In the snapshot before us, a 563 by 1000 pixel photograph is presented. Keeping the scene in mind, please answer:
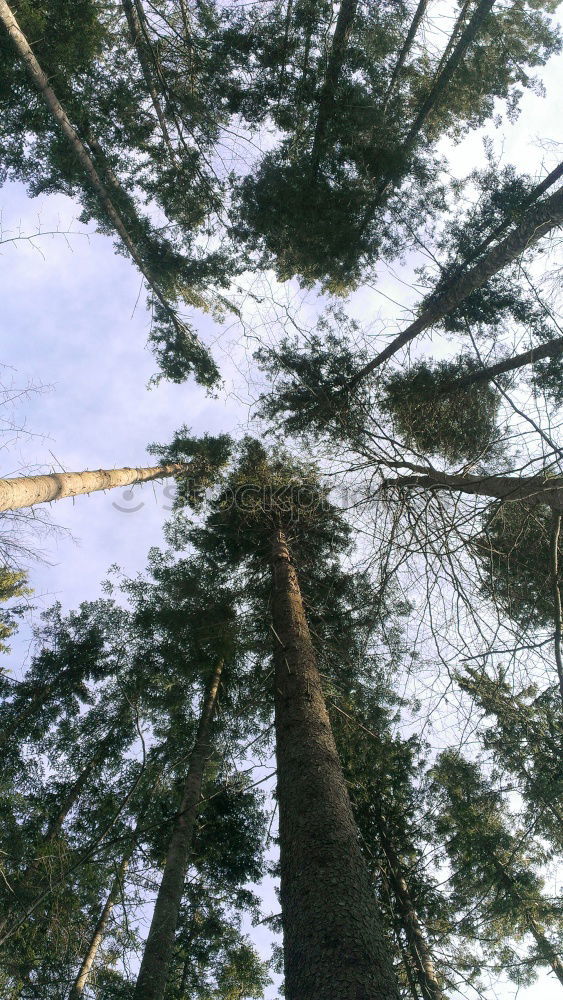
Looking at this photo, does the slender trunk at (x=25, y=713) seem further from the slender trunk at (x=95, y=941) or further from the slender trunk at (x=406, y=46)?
the slender trunk at (x=406, y=46)

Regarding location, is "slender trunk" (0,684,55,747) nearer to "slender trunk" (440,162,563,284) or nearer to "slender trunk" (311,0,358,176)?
"slender trunk" (440,162,563,284)

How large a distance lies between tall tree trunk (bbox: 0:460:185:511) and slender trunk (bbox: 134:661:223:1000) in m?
3.29

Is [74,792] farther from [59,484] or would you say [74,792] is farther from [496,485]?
[496,485]

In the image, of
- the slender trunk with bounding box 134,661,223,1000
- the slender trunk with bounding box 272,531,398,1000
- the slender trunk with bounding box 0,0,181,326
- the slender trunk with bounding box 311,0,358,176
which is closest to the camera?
the slender trunk with bounding box 272,531,398,1000

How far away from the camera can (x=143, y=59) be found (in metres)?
6.77

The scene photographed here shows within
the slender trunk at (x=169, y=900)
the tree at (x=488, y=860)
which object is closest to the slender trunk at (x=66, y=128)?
the slender trunk at (x=169, y=900)

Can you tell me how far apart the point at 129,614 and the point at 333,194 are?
23.9ft

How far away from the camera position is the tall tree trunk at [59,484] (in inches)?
197

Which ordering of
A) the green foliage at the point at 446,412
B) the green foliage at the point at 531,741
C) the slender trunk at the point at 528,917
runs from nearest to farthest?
1. the green foliage at the point at 531,741
2. the green foliage at the point at 446,412
3. the slender trunk at the point at 528,917

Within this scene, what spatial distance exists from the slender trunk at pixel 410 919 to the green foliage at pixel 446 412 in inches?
206

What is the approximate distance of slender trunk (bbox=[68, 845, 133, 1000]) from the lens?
4.06 meters

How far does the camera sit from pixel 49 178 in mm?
7289

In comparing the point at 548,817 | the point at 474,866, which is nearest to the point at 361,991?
the point at 548,817

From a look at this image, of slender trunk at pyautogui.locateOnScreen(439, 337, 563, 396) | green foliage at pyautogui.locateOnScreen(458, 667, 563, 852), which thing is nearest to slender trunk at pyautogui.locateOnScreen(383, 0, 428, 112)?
slender trunk at pyautogui.locateOnScreen(439, 337, 563, 396)
